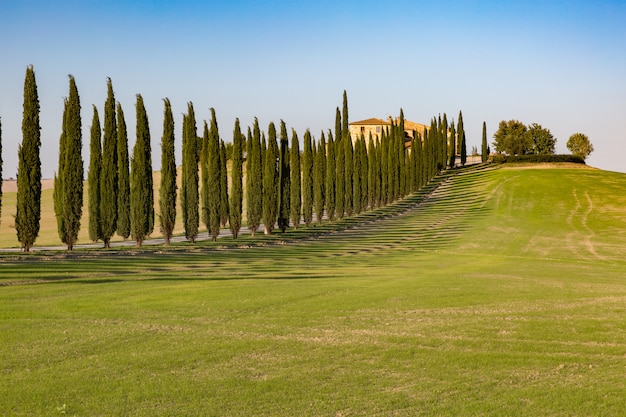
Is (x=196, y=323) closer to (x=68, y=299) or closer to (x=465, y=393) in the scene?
(x=68, y=299)

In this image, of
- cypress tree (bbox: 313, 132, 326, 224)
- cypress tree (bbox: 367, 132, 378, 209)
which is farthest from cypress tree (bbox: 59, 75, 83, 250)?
cypress tree (bbox: 367, 132, 378, 209)

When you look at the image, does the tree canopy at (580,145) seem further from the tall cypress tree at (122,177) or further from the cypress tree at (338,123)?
the tall cypress tree at (122,177)

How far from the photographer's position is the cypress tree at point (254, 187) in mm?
55344

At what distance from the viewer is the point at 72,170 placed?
42.0 m

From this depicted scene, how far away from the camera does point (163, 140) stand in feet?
155

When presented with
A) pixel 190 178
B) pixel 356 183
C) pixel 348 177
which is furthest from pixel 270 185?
pixel 356 183

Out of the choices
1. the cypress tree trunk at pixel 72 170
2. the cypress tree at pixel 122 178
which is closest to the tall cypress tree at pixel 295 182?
the cypress tree at pixel 122 178

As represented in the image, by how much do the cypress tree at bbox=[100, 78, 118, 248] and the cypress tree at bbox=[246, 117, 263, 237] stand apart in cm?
1263

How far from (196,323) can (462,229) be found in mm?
46631

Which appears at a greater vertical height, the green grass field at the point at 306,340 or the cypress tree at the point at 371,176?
the cypress tree at the point at 371,176

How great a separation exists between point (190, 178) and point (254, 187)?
301 inches

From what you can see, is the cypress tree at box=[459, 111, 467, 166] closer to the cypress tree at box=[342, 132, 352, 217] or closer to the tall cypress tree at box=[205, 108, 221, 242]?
the cypress tree at box=[342, 132, 352, 217]

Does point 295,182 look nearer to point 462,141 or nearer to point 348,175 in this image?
point 348,175

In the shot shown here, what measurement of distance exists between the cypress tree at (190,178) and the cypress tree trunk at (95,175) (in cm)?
600
